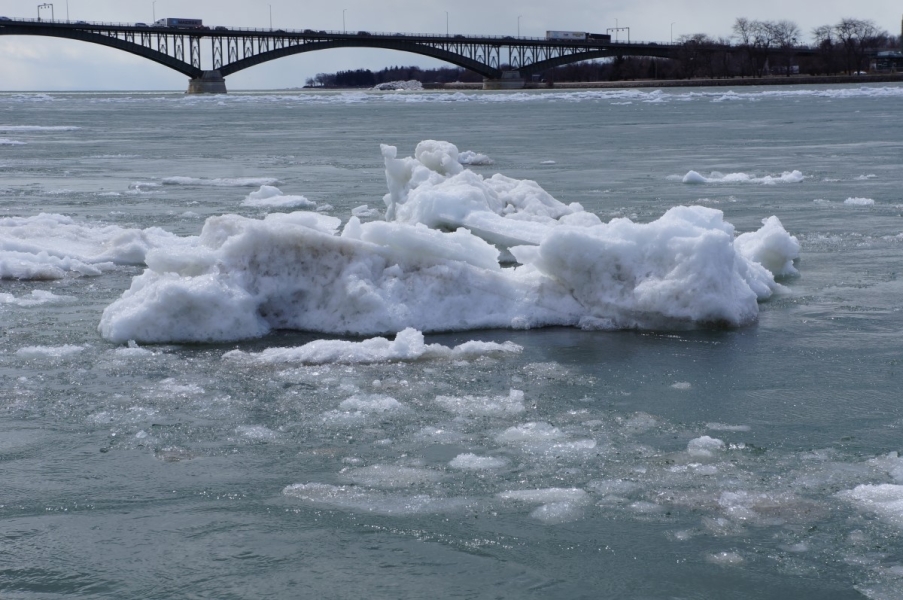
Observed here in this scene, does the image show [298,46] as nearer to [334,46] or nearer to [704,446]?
[334,46]

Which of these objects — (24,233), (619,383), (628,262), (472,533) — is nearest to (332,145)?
(24,233)

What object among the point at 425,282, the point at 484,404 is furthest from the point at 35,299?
the point at 484,404

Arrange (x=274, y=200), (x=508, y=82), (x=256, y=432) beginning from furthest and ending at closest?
1. (x=508, y=82)
2. (x=274, y=200)
3. (x=256, y=432)

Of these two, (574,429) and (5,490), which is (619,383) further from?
(5,490)

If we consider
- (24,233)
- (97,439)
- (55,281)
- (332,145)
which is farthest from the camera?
(332,145)

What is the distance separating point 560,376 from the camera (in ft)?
18.8

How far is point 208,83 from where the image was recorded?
301 ft

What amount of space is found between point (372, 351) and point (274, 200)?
703 centimetres

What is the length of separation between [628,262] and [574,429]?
2508 mm

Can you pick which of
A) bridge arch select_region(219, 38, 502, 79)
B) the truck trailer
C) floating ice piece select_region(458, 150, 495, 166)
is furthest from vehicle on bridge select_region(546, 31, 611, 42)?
floating ice piece select_region(458, 150, 495, 166)

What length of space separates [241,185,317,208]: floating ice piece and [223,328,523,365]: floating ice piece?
646cm

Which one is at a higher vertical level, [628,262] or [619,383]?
[628,262]

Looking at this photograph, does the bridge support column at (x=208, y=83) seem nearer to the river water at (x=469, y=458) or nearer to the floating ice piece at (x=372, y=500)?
the river water at (x=469, y=458)

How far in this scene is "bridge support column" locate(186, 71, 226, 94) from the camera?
91688mm
